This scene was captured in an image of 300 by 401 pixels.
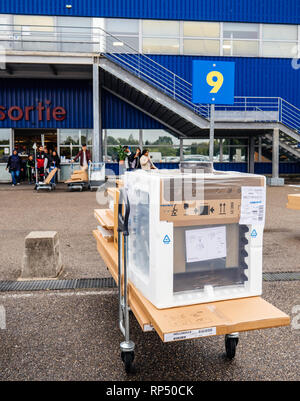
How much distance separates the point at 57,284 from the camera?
192 inches

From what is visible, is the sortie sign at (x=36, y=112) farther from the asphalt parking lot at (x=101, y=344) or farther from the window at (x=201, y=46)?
the asphalt parking lot at (x=101, y=344)

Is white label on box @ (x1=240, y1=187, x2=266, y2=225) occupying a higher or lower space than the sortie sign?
lower

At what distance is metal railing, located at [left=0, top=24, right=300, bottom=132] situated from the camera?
16.7 meters

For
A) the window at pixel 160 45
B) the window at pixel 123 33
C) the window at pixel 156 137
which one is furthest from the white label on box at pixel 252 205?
the window at pixel 160 45

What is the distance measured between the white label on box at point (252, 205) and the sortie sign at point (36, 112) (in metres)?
18.7

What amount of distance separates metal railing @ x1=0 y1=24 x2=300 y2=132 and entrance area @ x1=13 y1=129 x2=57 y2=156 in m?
4.59

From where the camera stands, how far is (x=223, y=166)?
21953 millimetres

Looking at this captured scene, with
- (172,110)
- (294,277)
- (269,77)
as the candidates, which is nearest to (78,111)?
(172,110)

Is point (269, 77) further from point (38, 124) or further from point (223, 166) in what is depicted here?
point (38, 124)

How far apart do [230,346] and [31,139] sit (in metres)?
19.8

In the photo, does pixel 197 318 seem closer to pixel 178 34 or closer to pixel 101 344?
pixel 101 344

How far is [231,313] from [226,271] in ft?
1.28

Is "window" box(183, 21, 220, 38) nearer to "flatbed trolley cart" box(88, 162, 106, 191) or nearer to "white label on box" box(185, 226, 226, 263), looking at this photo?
"flatbed trolley cart" box(88, 162, 106, 191)

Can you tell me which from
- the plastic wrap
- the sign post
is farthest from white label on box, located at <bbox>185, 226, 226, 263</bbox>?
the sign post
